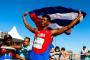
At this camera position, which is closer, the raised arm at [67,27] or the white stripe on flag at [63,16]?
the raised arm at [67,27]

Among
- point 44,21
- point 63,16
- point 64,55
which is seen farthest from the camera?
point 64,55

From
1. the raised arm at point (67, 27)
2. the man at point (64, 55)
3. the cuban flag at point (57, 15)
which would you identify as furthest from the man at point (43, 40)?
the man at point (64, 55)

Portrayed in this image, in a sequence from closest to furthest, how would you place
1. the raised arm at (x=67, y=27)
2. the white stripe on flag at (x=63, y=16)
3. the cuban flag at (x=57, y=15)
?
the raised arm at (x=67, y=27) < the white stripe on flag at (x=63, y=16) < the cuban flag at (x=57, y=15)

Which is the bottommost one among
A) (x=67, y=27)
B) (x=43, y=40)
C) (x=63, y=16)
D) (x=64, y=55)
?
(x=64, y=55)

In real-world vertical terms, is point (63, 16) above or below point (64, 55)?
above

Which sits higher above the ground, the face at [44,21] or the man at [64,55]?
the face at [44,21]

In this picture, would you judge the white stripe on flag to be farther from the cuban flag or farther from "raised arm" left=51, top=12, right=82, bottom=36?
"raised arm" left=51, top=12, right=82, bottom=36

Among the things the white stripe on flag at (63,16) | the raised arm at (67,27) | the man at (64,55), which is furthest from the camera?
the man at (64,55)

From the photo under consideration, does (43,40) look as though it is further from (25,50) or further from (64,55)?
(64,55)

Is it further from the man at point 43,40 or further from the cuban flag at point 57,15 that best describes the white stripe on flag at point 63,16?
the man at point 43,40

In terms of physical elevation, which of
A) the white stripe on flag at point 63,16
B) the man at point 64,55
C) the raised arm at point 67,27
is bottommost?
the man at point 64,55

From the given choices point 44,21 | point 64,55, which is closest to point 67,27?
point 44,21

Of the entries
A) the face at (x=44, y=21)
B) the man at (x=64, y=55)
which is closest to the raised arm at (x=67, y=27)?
the face at (x=44, y=21)

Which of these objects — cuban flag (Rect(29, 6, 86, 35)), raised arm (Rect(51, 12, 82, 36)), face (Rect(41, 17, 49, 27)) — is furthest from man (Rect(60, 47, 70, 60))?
face (Rect(41, 17, 49, 27))
